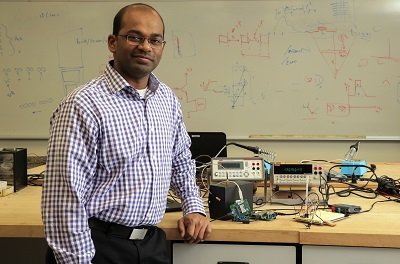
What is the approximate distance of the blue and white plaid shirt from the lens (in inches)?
48.4

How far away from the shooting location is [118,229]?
4.47 ft

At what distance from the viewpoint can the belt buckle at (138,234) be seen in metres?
1.38

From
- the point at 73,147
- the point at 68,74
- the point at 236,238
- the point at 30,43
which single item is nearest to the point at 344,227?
the point at 236,238

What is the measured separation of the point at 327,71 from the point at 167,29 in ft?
4.57

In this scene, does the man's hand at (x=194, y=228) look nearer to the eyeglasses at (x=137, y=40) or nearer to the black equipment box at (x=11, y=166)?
the eyeglasses at (x=137, y=40)

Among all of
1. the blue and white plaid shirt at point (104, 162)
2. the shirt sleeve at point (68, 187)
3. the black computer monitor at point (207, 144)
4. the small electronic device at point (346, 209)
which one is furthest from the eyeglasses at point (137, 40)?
the black computer monitor at point (207, 144)

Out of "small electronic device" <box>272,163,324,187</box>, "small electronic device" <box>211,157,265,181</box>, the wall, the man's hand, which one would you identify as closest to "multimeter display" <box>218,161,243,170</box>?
"small electronic device" <box>211,157,265,181</box>

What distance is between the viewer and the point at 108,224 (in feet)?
4.44

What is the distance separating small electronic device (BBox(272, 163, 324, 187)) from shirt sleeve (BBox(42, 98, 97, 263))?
2.90ft

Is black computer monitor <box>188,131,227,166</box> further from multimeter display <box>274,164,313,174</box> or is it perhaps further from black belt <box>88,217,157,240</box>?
black belt <box>88,217,157,240</box>

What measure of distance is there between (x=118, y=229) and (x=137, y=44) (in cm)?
58

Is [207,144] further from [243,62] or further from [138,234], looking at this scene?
[243,62]

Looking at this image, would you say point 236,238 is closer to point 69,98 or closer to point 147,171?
point 147,171

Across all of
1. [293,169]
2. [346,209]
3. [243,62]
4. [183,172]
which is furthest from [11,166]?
[243,62]
